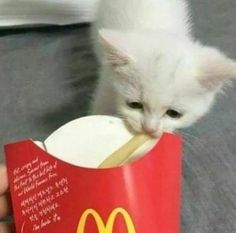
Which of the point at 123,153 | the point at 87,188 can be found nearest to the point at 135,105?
the point at 123,153

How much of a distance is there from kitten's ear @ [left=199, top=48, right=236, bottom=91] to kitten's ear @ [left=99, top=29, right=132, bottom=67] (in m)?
0.13

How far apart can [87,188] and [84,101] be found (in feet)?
1.58

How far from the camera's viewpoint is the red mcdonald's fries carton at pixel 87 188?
26.0 inches

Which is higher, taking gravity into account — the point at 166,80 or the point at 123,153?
the point at 166,80

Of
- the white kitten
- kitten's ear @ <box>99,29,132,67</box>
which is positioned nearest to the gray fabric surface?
the white kitten

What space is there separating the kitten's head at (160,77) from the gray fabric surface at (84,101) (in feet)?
0.39

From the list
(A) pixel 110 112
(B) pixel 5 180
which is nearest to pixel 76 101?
(A) pixel 110 112

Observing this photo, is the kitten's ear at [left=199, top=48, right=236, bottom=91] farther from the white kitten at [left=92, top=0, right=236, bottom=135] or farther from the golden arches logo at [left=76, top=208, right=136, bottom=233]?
the golden arches logo at [left=76, top=208, right=136, bottom=233]

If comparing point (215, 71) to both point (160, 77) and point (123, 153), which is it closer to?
point (160, 77)

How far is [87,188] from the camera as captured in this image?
26.0 inches

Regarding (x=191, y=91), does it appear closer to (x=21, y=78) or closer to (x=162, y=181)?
(x=162, y=181)

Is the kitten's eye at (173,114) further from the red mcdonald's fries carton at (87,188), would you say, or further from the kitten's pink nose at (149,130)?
the red mcdonald's fries carton at (87,188)

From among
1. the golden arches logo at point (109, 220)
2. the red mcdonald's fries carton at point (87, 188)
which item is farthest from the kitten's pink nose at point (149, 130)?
the golden arches logo at point (109, 220)

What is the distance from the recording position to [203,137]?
1.04 metres
